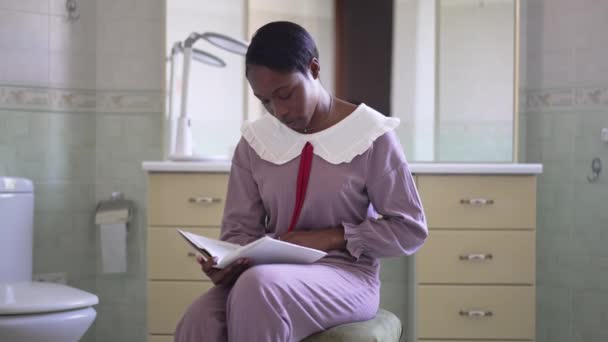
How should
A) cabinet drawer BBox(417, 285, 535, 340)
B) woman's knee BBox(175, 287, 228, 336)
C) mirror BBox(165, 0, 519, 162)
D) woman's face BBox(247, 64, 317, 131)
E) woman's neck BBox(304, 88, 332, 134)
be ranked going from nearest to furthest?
woman's knee BBox(175, 287, 228, 336), woman's face BBox(247, 64, 317, 131), woman's neck BBox(304, 88, 332, 134), cabinet drawer BBox(417, 285, 535, 340), mirror BBox(165, 0, 519, 162)

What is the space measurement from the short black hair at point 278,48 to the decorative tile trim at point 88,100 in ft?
5.22

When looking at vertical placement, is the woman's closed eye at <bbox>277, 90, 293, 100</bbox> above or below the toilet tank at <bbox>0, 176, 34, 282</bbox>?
above

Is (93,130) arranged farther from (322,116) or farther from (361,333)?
(361,333)

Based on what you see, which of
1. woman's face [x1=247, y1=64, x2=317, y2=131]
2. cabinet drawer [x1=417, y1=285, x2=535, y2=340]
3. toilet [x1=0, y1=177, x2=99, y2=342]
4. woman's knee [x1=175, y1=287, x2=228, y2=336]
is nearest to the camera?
woman's knee [x1=175, y1=287, x2=228, y2=336]

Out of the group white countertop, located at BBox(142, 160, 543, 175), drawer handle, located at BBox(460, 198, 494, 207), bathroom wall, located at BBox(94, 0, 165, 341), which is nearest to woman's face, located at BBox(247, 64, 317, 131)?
white countertop, located at BBox(142, 160, 543, 175)

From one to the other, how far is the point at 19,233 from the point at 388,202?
61.7 inches

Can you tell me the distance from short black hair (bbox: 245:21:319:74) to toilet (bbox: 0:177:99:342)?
1.05 m

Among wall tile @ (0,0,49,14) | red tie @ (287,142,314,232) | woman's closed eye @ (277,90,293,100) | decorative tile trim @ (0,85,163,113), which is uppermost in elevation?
wall tile @ (0,0,49,14)

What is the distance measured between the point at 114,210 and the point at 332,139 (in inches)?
61.8

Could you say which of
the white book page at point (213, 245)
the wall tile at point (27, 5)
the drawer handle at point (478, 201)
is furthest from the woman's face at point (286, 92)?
the wall tile at point (27, 5)

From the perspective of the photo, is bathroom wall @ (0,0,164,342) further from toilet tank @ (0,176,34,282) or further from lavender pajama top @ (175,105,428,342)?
lavender pajama top @ (175,105,428,342)

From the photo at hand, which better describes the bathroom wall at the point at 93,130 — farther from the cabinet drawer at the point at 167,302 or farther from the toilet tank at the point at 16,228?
the cabinet drawer at the point at 167,302

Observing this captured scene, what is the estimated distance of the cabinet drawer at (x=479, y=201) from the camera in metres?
2.44

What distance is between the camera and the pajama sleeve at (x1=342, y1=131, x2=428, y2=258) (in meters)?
1.49
